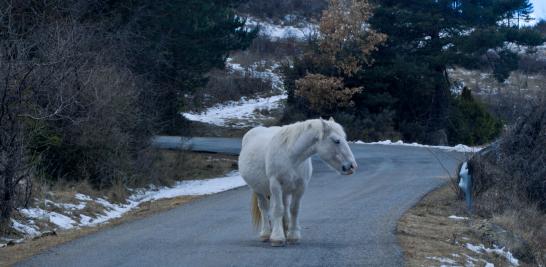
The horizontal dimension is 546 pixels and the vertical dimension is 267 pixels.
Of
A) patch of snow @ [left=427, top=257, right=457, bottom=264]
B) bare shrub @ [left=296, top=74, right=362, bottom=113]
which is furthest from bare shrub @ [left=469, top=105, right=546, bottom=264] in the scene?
bare shrub @ [left=296, top=74, right=362, bottom=113]

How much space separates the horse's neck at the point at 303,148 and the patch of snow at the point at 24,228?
523 cm

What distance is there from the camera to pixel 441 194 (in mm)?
20609

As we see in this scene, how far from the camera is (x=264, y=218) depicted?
43.5ft

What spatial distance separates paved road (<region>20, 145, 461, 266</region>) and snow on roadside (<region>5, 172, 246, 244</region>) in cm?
112

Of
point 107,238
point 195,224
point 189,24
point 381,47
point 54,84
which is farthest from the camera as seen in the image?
point 381,47

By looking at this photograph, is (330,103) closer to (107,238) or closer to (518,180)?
(518,180)

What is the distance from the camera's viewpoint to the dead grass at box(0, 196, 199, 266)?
12.5 meters

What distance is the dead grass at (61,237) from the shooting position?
12.5 metres

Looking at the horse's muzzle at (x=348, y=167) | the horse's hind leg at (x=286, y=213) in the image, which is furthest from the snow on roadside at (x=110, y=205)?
the horse's muzzle at (x=348, y=167)

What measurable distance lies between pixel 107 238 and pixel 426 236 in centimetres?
497

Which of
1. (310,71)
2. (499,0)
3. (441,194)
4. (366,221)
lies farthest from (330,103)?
(366,221)

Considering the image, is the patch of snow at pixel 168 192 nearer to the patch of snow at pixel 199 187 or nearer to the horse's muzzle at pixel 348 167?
the patch of snow at pixel 199 187

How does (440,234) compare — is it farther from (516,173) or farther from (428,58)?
(428,58)

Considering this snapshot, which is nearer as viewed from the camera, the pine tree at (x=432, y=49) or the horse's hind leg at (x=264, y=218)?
the horse's hind leg at (x=264, y=218)
